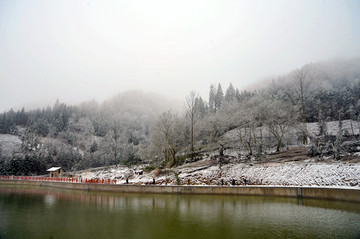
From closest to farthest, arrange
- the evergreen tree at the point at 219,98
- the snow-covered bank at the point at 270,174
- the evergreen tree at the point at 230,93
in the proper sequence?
1. the snow-covered bank at the point at 270,174
2. the evergreen tree at the point at 230,93
3. the evergreen tree at the point at 219,98

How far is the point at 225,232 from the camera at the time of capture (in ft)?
44.1

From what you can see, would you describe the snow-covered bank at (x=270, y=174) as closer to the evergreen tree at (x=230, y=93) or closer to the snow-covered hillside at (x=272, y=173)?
the snow-covered hillside at (x=272, y=173)

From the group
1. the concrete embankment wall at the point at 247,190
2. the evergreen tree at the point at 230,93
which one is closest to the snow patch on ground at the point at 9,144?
the concrete embankment wall at the point at 247,190

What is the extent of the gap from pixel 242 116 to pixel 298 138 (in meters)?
13.2

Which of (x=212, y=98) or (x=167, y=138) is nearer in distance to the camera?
(x=167, y=138)

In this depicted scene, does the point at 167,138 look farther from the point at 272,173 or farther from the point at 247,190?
the point at 247,190

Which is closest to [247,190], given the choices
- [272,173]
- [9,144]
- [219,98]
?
[272,173]

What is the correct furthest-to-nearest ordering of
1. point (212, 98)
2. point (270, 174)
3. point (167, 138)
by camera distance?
1. point (212, 98)
2. point (167, 138)
3. point (270, 174)

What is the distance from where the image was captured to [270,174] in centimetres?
3192

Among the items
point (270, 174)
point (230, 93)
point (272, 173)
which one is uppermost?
point (230, 93)

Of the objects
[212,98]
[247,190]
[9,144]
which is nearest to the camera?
[247,190]

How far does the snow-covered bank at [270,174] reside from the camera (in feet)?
84.9

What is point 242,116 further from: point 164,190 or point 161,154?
point 164,190

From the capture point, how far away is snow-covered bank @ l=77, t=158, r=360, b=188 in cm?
2589
